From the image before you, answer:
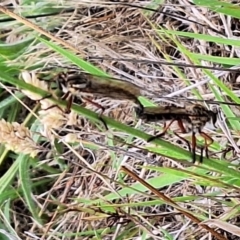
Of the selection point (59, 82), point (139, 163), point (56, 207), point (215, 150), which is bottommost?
point (56, 207)

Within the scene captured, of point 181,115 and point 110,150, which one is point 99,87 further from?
point 110,150

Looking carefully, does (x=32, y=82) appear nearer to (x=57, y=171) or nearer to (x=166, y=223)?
(x=166, y=223)

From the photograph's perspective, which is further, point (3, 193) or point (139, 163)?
point (3, 193)

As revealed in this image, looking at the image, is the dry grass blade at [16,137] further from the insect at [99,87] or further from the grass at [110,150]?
the grass at [110,150]

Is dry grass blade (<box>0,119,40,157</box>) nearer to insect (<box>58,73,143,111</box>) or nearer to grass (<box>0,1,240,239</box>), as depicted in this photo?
insect (<box>58,73,143,111</box>)

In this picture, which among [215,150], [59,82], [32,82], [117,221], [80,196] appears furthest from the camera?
[80,196]

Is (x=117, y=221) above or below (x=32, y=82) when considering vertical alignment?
below

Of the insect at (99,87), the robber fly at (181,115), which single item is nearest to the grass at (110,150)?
the robber fly at (181,115)

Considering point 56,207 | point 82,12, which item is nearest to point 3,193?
point 56,207

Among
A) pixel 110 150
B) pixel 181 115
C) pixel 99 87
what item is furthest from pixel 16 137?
pixel 110 150

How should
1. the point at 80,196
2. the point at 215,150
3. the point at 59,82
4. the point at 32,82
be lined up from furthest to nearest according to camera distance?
the point at 80,196 → the point at 215,150 → the point at 59,82 → the point at 32,82
